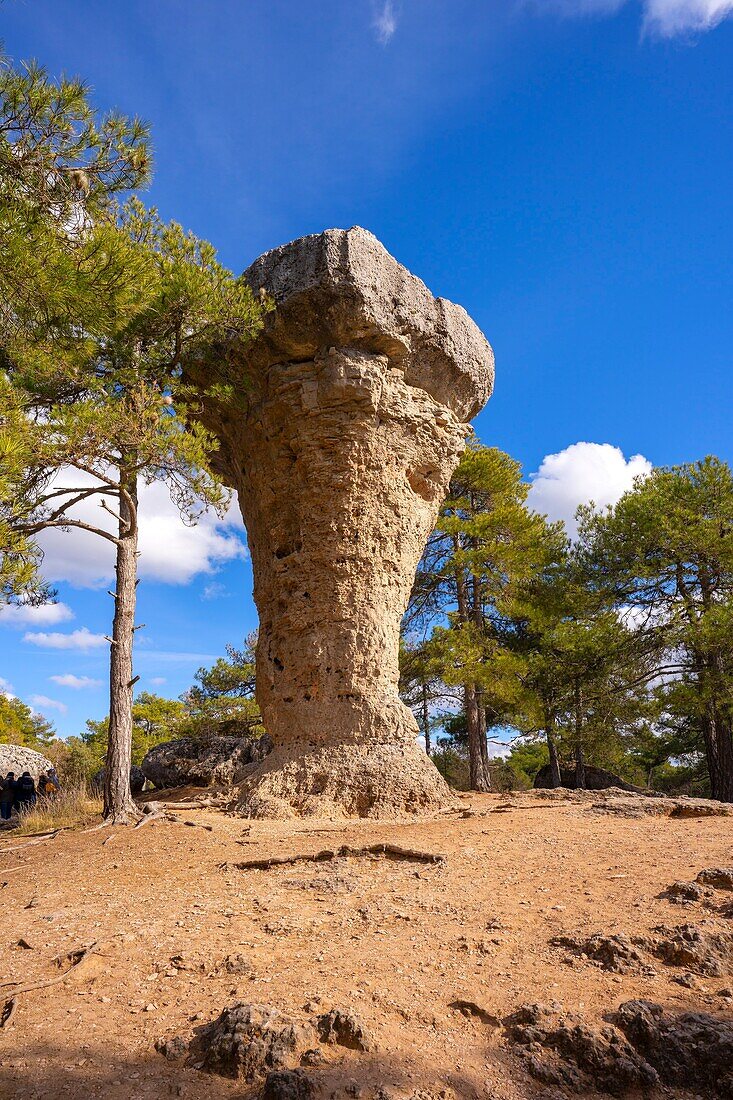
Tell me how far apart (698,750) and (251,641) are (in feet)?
43.6

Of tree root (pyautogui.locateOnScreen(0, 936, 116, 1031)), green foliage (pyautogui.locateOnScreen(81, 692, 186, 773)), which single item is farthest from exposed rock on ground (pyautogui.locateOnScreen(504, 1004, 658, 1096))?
green foliage (pyautogui.locateOnScreen(81, 692, 186, 773))

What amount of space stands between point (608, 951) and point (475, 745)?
10.6 meters

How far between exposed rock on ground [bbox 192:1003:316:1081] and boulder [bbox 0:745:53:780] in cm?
1485

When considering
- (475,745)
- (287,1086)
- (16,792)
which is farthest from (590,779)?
(287,1086)

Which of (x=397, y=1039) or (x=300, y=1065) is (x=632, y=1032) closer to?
(x=397, y=1039)

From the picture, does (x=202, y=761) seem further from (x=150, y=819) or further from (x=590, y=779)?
(x=590, y=779)

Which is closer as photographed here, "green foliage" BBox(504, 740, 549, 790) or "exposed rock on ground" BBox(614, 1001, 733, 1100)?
"exposed rock on ground" BBox(614, 1001, 733, 1100)

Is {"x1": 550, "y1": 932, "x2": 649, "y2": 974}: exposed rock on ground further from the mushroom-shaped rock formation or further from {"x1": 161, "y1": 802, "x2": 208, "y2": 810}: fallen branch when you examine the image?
{"x1": 161, "y1": 802, "x2": 208, "y2": 810}: fallen branch

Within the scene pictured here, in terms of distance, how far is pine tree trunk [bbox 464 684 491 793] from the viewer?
13273 mm

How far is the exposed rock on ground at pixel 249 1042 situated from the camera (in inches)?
90.0

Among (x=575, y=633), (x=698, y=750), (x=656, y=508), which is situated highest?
(x=656, y=508)

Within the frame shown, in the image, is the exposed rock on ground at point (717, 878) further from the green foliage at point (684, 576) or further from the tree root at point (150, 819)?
the green foliage at point (684, 576)

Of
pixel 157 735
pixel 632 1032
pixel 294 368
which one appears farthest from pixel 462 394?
pixel 157 735

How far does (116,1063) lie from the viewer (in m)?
2.29
